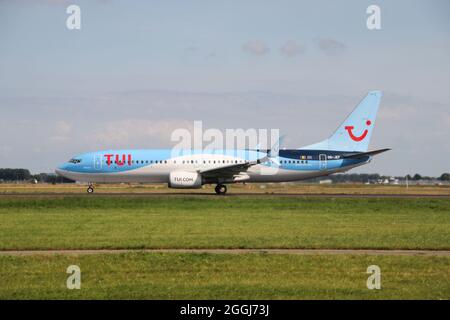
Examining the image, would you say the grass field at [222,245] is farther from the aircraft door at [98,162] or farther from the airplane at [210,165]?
the aircraft door at [98,162]

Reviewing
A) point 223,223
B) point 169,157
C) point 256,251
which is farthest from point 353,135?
point 256,251

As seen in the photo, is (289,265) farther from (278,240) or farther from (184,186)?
(184,186)

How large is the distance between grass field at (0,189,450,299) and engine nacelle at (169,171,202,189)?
535 inches

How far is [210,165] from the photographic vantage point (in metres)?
56.5

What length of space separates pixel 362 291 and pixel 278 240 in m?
8.44

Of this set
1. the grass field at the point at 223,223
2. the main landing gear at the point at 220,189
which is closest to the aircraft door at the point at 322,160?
→ the main landing gear at the point at 220,189

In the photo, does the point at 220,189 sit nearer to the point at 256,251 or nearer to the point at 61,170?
the point at 61,170

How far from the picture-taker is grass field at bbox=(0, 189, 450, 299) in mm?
14203

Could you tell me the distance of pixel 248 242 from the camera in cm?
2188

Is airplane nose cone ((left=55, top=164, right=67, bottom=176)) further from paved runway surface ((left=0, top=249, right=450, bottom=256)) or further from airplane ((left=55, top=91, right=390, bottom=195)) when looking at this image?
paved runway surface ((left=0, top=249, right=450, bottom=256))

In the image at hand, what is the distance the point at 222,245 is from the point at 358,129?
42.0 meters

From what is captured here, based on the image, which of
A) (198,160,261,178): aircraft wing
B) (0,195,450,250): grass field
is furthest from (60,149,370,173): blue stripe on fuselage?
(0,195,450,250): grass field
